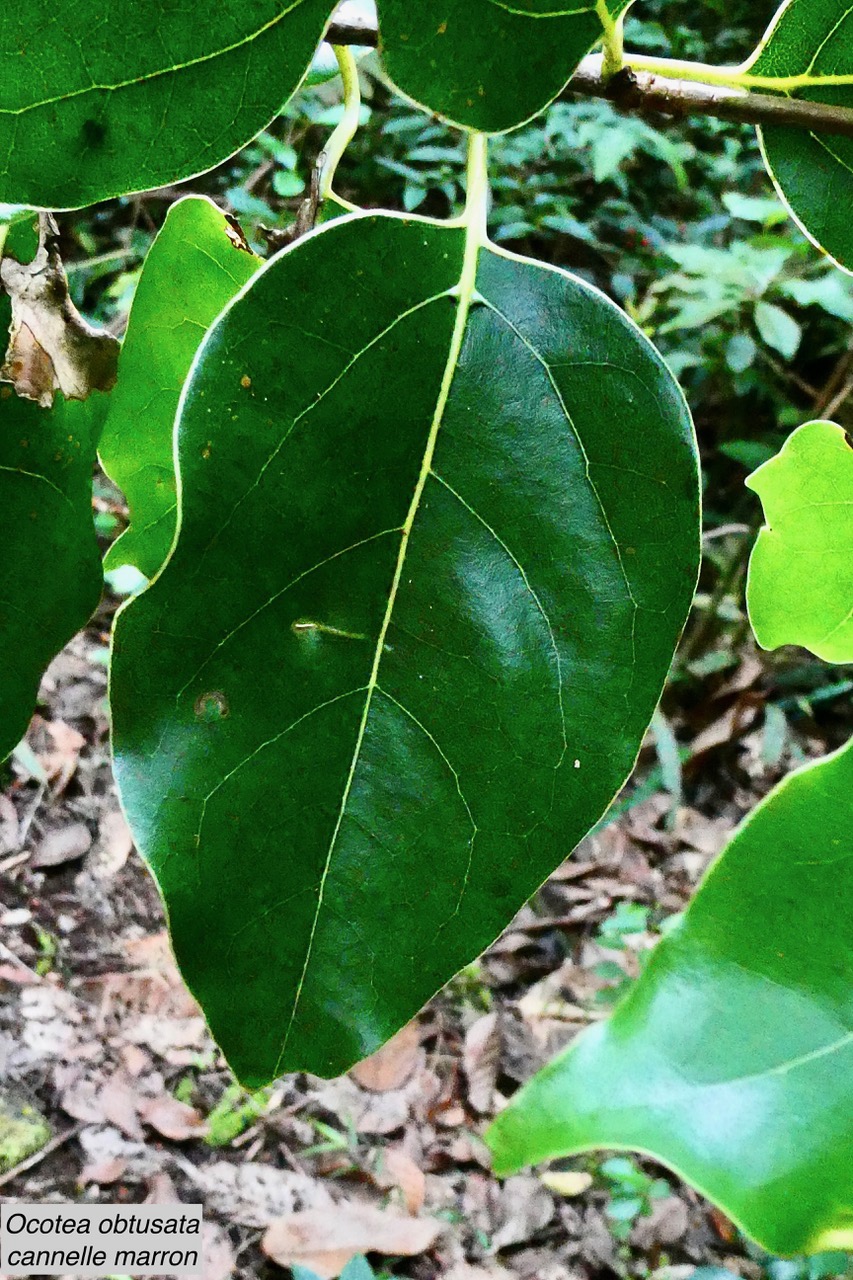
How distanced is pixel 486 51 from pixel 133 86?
0.33ft

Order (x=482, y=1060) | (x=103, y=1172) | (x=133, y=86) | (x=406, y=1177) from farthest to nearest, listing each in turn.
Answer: (x=482, y=1060), (x=406, y=1177), (x=103, y=1172), (x=133, y=86)

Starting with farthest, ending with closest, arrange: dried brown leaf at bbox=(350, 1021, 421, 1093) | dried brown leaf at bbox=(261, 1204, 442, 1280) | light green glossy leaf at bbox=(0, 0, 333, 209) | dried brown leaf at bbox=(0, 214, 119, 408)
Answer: dried brown leaf at bbox=(350, 1021, 421, 1093), dried brown leaf at bbox=(261, 1204, 442, 1280), dried brown leaf at bbox=(0, 214, 119, 408), light green glossy leaf at bbox=(0, 0, 333, 209)

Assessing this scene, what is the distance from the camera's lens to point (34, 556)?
0.36 metres

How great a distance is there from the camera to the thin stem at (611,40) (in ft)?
0.90

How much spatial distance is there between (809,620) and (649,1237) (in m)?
1.09

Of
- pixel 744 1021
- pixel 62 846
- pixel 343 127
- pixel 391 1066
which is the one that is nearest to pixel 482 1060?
pixel 391 1066

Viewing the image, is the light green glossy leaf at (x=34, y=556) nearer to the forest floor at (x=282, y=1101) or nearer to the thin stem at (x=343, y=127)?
the thin stem at (x=343, y=127)

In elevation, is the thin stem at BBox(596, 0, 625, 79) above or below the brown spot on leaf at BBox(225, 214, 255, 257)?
above

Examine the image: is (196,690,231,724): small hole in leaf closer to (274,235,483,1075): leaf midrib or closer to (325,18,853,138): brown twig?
(274,235,483,1075): leaf midrib

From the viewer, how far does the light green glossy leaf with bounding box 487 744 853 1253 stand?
0.99 ft

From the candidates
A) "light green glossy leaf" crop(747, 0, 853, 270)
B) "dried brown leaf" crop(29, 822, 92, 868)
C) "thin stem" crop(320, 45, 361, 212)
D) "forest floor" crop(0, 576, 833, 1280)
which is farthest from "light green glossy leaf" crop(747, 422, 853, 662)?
"dried brown leaf" crop(29, 822, 92, 868)

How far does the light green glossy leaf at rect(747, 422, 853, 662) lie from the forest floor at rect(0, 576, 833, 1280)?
3.23 ft

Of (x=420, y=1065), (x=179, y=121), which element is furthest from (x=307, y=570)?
(x=420, y=1065)

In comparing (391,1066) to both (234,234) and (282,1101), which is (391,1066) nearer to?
(282,1101)
